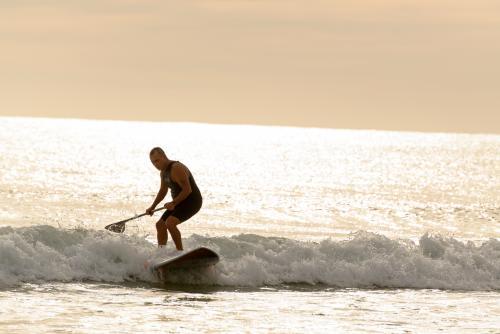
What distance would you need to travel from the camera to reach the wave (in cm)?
1527

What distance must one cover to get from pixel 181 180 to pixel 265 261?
2.75m

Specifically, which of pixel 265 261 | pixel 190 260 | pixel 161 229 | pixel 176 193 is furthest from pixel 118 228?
pixel 265 261

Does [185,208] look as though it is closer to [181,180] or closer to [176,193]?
[176,193]

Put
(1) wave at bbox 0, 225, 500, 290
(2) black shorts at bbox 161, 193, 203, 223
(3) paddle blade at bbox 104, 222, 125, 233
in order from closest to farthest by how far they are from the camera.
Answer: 1. (2) black shorts at bbox 161, 193, 203, 223
2. (1) wave at bbox 0, 225, 500, 290
3. (3) paddle blade at bbox 104, 222, 125, 233

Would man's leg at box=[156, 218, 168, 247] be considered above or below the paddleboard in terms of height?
above

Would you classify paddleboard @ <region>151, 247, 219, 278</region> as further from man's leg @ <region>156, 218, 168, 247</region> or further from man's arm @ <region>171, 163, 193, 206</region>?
man's arm @ <region>171, 163, 193, 206</region>

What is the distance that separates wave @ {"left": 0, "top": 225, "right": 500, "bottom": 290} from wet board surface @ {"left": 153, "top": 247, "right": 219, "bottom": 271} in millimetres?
222

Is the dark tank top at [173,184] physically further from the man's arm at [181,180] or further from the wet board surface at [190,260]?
the wet board surface at [190,260]

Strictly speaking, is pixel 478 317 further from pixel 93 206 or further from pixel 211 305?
pixel 93 206

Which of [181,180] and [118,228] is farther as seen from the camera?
[118,228]

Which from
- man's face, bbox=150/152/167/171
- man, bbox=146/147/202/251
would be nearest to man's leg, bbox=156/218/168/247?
man, bbox=146/147/202/251

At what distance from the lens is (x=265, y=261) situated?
55.1ft

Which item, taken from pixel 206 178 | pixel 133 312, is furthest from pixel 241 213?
pixel 206 178

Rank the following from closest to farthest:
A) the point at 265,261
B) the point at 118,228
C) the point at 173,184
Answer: the point at 173,184, the point at 118,228, the point at 265,261
